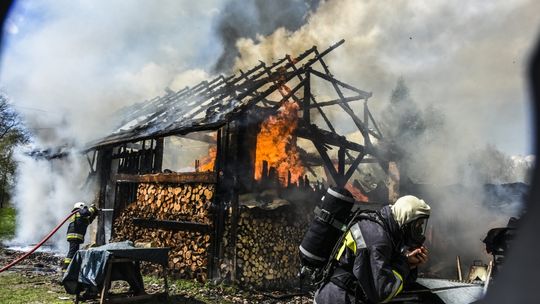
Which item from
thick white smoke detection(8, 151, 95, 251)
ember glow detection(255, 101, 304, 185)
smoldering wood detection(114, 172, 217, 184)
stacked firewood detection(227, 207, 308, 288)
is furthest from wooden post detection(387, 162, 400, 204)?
thick white smoke detection(8, 151, 95, 251)

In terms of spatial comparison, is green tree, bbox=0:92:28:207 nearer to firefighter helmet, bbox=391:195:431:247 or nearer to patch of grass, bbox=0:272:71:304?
patch of grass, bbox=0:272:71:304

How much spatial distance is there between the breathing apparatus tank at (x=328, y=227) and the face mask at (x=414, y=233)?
546 millimetres

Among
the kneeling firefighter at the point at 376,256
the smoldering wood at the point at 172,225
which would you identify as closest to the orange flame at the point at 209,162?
the smoldering wood at the point at 172,225

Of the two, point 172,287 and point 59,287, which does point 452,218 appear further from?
point 59,287

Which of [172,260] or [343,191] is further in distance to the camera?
[172,260]

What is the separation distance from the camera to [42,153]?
16688 millimetres

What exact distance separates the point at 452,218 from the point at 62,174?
613 inches

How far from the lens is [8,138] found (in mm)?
24844

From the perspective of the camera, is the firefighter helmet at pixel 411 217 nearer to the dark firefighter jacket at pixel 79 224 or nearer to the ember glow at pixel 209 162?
the ember glow at pixel 209 162

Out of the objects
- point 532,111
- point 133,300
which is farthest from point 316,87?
point 532,111

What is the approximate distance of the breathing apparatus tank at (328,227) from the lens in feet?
11.8

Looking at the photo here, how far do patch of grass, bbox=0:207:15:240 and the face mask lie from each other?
64.1 feet

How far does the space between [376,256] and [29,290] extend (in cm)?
764

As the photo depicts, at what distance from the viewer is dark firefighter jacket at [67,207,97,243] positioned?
30.8 ft
